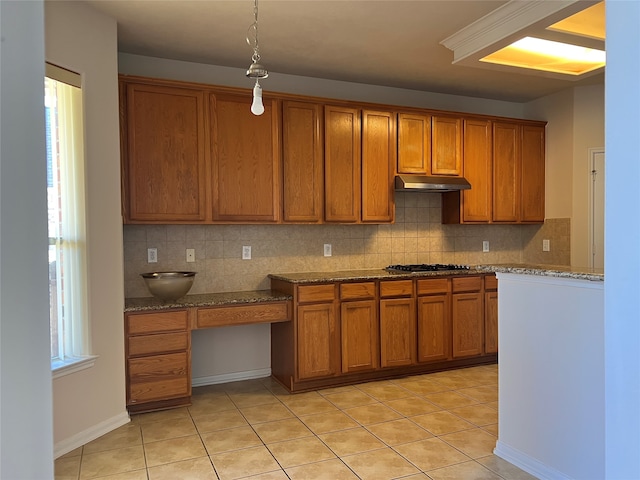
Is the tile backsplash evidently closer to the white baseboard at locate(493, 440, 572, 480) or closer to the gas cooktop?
the gas cooktop

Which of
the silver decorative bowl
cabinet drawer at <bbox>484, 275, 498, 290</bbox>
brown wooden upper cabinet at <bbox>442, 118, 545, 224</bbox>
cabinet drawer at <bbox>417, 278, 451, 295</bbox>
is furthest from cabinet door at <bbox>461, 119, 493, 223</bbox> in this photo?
the silver decorative bowl

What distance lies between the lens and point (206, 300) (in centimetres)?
354

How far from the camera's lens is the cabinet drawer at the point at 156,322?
3.22 meters

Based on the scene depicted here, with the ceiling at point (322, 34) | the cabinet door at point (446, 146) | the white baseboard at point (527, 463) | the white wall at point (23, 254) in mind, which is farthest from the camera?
the cabinet door at point (446, 146)

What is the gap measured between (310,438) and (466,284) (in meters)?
2.27

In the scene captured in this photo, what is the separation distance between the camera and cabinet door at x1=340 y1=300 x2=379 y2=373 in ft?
12.7

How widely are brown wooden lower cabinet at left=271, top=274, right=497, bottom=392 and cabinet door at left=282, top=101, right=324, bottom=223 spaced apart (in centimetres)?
67

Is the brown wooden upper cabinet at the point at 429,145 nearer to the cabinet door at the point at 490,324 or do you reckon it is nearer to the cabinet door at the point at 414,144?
the cabinet door at the point at 414,144

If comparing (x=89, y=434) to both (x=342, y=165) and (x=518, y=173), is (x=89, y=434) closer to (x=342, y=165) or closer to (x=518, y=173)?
(x=342, y=165)

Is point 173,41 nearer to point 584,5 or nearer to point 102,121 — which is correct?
point 102,121

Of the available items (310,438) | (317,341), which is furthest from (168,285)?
(310,438)

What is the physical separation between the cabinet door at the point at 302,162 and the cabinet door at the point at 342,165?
0.25ft

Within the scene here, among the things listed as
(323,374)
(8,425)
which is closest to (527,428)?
(323,374)

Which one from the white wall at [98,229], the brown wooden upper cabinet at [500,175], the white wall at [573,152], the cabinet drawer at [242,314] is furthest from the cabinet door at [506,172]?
the white wall at [98,229]
